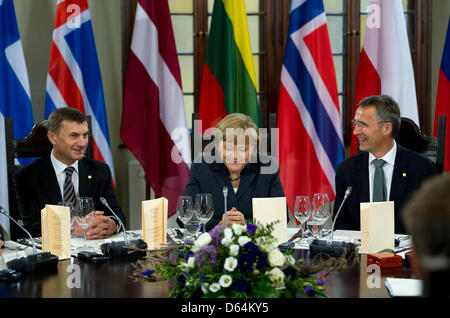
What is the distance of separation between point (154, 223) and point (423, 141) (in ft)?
5.72

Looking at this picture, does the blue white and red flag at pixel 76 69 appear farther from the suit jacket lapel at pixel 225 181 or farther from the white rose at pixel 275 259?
the white rose at pixel 275 259

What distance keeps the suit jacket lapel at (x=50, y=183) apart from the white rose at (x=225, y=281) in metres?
1.83

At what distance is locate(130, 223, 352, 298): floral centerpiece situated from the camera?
128cm

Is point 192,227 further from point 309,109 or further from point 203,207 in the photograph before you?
point 309,109

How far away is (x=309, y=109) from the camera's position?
4090mm

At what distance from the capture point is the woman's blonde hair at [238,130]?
9.20 feet

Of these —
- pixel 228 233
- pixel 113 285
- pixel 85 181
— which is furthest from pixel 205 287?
pixel 85 181

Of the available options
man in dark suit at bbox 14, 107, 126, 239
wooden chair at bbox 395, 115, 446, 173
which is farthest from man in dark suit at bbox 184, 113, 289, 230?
wooden chair at bbox 395, 115, 446, 173

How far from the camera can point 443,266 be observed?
598mm

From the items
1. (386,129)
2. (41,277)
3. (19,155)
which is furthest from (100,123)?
(41,277)

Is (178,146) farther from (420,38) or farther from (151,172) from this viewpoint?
(420,38)

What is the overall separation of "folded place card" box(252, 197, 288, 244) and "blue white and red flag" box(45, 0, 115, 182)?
206cm

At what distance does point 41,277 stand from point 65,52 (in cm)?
243

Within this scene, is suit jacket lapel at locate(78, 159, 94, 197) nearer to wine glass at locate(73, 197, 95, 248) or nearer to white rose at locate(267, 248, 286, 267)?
wine glass at locate(73, 197, 95, 248)
